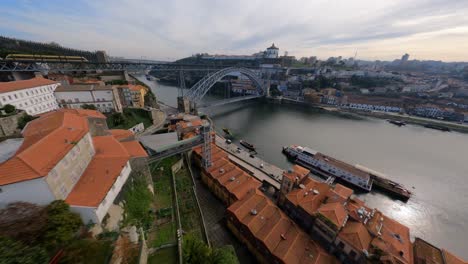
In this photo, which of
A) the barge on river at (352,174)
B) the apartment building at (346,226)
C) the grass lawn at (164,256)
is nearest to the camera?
the grass lawn at (164,256)

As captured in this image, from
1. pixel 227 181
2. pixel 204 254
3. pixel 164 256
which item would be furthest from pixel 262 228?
pixel 164 256

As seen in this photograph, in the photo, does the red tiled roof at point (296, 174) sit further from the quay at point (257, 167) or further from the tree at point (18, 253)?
the tree at point (18, 253)

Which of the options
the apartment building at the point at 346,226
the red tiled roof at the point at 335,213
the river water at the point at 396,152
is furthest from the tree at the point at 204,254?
the river water at the point at 396,152

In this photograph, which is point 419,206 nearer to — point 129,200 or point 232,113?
point 129,200

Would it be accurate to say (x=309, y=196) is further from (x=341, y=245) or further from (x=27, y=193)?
(x=27, y=193)

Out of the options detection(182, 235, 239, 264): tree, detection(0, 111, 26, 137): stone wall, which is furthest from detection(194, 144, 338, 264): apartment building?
detection(0, 111, 26, 137): stone wall

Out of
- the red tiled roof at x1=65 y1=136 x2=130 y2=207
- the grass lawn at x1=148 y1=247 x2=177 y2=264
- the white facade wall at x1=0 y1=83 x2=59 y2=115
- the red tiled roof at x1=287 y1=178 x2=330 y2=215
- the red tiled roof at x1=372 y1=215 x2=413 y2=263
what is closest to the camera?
the red tiled roof at x1=65 y1=136 x2=130 y2=207

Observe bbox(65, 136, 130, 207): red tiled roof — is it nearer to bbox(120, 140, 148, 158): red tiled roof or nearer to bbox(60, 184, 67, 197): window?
bbox(60, 184, 67, 197): window
